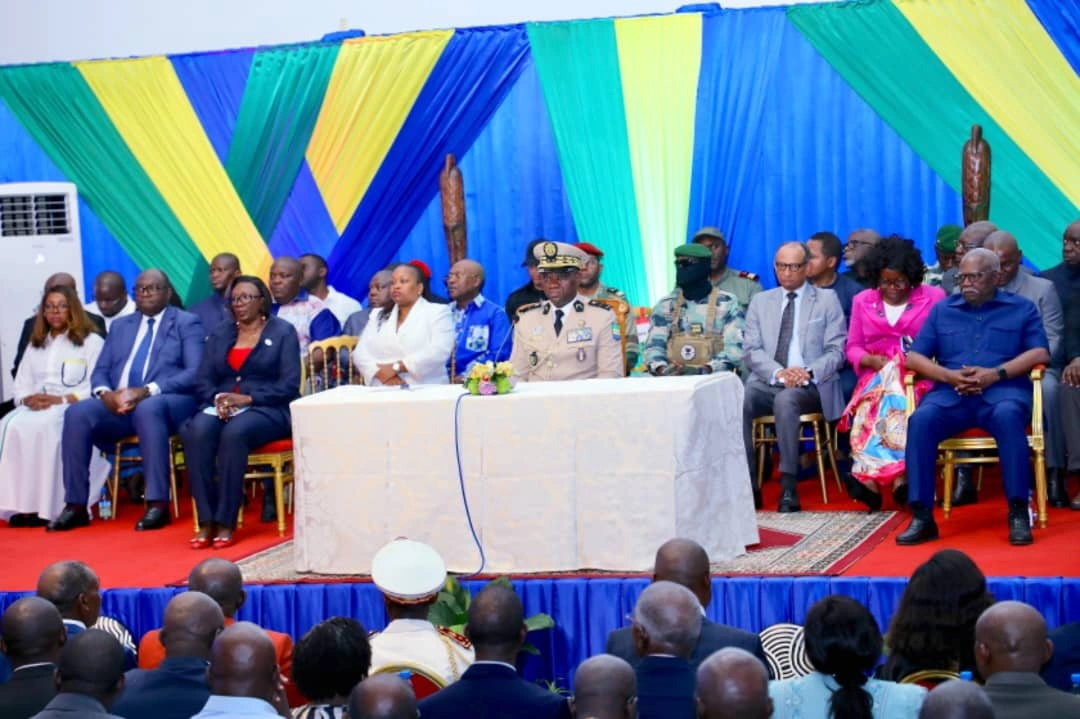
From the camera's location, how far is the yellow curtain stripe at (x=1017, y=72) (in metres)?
9.86

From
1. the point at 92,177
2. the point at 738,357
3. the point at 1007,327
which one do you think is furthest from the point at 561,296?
the point at 92,177

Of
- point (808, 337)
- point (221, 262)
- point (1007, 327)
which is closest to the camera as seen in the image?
point (1007, 327)

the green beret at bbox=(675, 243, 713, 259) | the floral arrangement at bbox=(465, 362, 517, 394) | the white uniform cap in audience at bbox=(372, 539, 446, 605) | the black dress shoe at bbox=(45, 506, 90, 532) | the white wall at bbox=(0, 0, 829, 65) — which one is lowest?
the black dress shoe at bbox=(45, 506, 90, 532)

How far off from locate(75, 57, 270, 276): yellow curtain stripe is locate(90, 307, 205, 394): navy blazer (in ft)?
7.82

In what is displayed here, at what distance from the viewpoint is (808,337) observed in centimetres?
828

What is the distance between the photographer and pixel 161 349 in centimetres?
901

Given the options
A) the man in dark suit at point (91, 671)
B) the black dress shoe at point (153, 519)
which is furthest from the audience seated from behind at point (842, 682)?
the black dress shoe at point (153, 519)

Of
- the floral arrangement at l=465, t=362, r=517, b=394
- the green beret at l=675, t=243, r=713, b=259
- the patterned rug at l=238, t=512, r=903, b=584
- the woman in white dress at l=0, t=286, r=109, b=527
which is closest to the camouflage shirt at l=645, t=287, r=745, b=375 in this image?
the green beret at l=675, t=243, r=713, b=259

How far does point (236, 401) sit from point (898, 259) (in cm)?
338

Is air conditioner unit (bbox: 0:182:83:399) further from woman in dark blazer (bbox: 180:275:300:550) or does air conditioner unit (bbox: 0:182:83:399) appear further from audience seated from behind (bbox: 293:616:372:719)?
audience seated from behind (bbox: 293:616:372:719)

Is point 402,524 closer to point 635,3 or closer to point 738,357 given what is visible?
point 738,357

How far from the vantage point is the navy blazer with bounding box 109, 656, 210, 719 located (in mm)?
4172

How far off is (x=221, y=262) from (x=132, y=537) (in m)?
2.22

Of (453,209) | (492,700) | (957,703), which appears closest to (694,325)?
(453,209)
